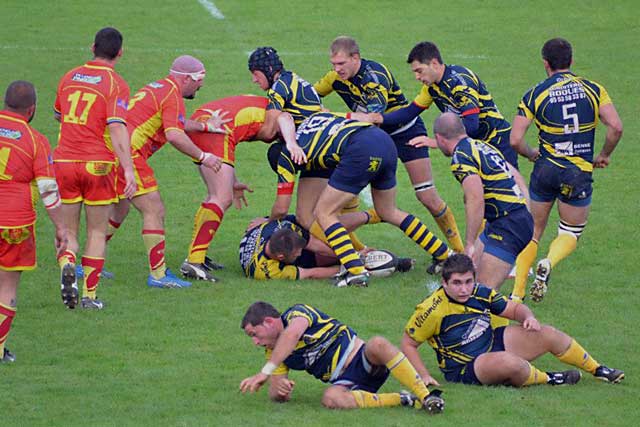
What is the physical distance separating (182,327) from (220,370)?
124cm

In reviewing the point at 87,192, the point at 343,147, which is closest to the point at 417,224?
the point at 343,147

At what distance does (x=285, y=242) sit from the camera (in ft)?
39.9

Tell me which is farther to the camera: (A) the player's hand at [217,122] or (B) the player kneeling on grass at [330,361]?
(A) the player's hand at [217,122]

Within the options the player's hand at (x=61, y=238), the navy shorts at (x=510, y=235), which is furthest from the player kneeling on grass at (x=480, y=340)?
the player's hand at (x=61, y=238)

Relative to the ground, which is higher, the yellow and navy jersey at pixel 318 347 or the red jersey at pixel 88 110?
the red jersey at pixel 88 110

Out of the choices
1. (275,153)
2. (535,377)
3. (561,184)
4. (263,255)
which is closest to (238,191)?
(275,153)

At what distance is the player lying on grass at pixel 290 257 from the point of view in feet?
41.4

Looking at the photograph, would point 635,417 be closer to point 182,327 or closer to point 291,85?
point 182,327

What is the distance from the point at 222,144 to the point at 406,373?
464 centimetres

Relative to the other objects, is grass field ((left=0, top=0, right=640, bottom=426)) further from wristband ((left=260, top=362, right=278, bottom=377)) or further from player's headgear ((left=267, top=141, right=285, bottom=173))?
player's headgear ((left=267, top=141, right=285, bottom=173))

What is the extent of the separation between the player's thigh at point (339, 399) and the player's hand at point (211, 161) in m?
3.61

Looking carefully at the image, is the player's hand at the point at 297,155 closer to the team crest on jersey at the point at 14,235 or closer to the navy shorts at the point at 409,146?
the navy shorts at the point at 409,146

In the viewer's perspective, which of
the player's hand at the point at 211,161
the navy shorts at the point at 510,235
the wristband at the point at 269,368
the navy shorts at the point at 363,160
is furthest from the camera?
the player's hand at the point at 211,161

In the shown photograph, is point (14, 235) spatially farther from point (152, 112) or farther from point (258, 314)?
point (152, 112)
